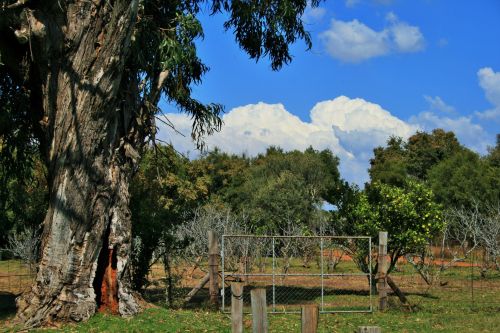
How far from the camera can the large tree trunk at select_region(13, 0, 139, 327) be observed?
11.2 meters

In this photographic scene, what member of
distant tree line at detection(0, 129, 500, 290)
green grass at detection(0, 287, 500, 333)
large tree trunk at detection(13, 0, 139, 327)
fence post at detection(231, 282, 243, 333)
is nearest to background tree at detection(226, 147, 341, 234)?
distant tree line at detection(0, 129, 500, 290)

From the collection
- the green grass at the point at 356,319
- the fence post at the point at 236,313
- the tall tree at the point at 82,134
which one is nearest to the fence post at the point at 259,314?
the fence post at the point at 236,313

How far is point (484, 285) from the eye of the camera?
21.6 meters

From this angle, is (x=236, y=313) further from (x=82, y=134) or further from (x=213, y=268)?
(x=213, y=268)

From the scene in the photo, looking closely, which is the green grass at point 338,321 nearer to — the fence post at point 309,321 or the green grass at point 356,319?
the green grass at point 356,319

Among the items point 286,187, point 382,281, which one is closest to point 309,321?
point 382,281

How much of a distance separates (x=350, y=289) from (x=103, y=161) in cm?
1183

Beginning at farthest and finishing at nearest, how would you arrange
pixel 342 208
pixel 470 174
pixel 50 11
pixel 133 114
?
pixel 470 174
pixel 342 208
pixel 133 114
pixel 50 11

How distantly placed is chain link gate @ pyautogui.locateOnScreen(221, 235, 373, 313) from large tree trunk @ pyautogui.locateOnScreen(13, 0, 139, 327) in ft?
12.0

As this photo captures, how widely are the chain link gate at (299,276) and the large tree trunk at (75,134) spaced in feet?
12.0

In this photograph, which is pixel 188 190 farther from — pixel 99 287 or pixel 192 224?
pixel 99 287

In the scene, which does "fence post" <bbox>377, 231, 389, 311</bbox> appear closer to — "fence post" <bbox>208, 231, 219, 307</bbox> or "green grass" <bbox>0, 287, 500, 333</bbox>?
"green grass" <bbox>0, 287, 500, 333</bbox>

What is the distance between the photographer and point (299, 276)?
2158 cm

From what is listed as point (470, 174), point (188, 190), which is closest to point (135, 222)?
point (188, 190)
